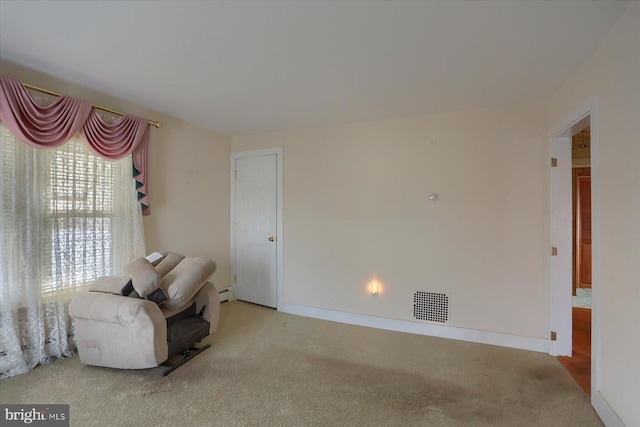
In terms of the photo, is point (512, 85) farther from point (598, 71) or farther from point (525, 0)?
point (525, 0)

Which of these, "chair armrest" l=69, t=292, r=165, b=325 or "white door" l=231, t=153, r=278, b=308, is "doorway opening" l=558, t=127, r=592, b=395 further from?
"chair armrest" l=69, t=292, r=165, b=325

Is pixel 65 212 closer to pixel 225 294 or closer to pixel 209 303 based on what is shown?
pixel 209 303

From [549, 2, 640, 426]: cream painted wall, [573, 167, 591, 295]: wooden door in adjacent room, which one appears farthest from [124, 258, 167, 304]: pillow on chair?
[573, 167, 591, 295]: wooden door in adjacent room

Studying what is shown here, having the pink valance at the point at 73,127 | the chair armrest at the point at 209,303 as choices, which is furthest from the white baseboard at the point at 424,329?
Result: the pink valance at the point at 73,127

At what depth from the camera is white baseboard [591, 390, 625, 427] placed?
1713mm

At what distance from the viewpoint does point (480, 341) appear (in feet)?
10.0

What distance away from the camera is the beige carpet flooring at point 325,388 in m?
1.92

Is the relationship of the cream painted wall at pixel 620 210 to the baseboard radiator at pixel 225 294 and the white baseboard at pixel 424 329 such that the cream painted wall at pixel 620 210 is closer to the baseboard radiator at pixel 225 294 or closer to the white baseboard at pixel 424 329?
the white baseboard at pixel 424 329

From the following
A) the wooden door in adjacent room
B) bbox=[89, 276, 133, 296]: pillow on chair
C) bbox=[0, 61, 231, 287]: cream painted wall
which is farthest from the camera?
the wooden door in adjacent room

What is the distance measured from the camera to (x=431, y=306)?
10.7ft

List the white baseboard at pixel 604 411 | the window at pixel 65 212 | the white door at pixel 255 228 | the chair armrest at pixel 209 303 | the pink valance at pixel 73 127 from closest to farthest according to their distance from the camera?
the white baseboard at pixel 604 411 < the pink valance at pixel 73 127 < the window at pixel 65 212 < the chair armrest at pixel 209 303 < the white door at pixel 255 228

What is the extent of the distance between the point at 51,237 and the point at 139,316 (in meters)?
1.11

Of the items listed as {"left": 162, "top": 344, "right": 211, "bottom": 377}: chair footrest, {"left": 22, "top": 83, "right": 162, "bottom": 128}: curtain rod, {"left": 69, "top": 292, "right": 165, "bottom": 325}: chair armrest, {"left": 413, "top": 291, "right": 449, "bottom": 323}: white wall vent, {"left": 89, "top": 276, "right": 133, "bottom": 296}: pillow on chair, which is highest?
{"left": 22, "top": 83, "right": 162, "bottom": 128}: curtain rod

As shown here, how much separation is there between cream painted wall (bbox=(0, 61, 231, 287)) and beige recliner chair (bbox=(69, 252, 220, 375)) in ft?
3.13
